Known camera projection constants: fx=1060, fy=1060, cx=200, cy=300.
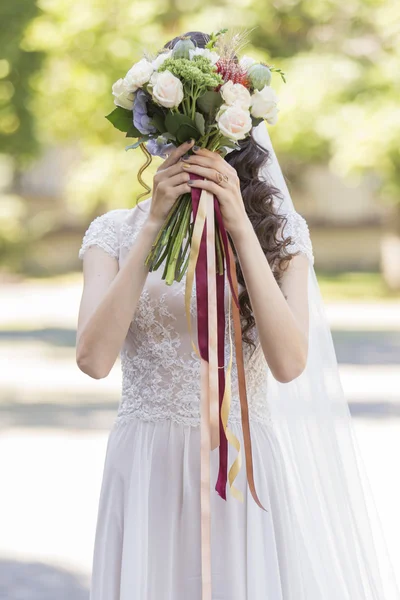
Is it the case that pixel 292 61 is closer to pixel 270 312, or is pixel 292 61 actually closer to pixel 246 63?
pixel 246 63

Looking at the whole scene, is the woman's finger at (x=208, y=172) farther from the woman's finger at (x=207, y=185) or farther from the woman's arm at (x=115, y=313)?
the woman's arm at (x=115, y=313)

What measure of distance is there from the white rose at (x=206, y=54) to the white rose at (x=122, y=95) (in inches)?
6.6

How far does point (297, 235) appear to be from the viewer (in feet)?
9.09

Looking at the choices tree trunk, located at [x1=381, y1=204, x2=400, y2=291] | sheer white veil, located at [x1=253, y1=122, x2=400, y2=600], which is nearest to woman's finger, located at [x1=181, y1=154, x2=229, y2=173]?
sheer white veil, located at [x1=253, y1=122, x2=400, y2=600]

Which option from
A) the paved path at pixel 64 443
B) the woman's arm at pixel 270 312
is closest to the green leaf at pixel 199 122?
the woman's arm at pixel 270 312

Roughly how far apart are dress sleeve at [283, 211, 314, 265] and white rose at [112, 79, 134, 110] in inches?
22.7

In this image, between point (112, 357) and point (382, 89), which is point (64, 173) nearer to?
point (382, 89)

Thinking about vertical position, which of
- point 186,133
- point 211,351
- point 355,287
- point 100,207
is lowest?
point 211,351

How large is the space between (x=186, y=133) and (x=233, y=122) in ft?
0.39

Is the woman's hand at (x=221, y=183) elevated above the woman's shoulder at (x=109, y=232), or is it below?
below

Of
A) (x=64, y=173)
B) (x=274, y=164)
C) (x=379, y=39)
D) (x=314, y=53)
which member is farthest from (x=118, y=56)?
(x=274, y=164)

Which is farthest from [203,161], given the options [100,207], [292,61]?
[100,207]

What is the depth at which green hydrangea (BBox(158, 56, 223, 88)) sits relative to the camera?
7.57ft

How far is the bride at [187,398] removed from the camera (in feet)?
7.88
